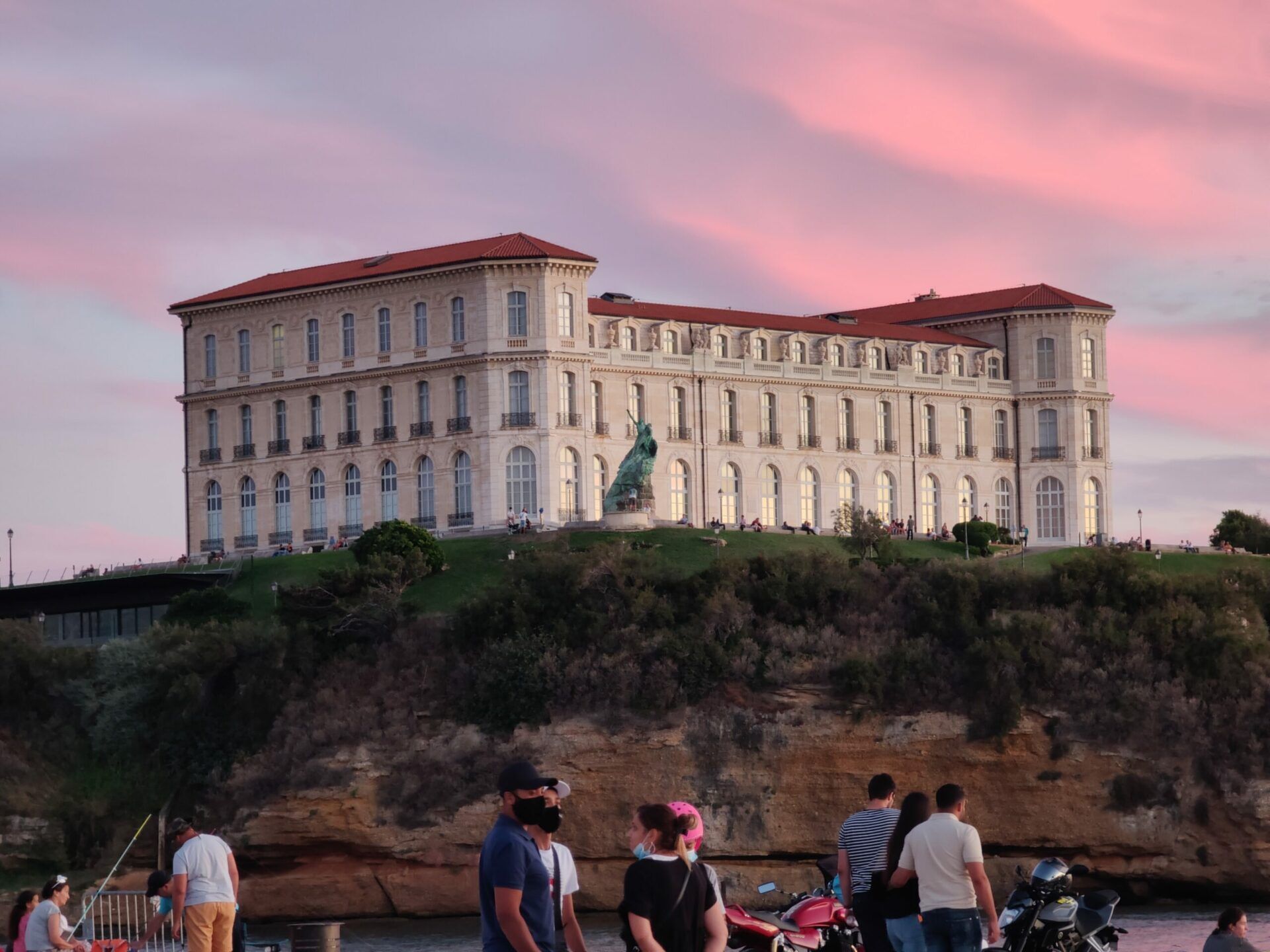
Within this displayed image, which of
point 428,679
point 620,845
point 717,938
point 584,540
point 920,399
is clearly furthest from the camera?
point 920,399

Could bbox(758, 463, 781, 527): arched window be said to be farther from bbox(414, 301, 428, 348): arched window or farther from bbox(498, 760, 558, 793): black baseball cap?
bbox(498, 760, 558, 793): black baseball cap

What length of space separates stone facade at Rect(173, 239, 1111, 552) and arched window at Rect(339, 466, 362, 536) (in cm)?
18

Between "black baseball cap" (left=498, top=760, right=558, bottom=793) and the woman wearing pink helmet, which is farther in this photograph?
the woman wearing pink helmet

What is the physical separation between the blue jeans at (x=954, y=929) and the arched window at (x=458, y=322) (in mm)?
76156

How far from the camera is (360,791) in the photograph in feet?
233

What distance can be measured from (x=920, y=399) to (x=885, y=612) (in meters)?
32.6

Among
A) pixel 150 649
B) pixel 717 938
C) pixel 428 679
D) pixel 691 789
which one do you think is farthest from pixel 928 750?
pixel 717 938

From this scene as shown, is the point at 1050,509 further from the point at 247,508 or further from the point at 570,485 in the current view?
the point at 247,508

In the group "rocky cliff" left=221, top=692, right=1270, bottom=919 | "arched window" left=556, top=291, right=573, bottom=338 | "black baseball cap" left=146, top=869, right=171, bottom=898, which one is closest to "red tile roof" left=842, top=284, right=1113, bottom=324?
"arched window" left=556, top=291, right=573, bottom=338

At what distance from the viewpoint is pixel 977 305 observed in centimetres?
11588

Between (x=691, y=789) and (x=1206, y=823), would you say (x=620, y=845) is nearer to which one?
(x=691, y=789)

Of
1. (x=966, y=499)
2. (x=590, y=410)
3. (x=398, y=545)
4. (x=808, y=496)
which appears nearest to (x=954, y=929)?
(x=398, y=545)

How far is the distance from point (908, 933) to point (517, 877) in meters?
6.16

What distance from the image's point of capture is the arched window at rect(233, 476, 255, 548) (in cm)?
10088
